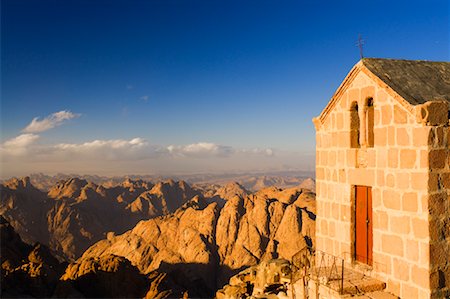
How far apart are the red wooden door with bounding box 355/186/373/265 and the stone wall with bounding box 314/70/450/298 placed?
181 millimetres

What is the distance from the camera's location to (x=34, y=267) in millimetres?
33750

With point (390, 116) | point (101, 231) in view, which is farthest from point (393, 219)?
point (101, 231)

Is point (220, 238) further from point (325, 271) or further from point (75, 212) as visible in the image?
point (325, 271)

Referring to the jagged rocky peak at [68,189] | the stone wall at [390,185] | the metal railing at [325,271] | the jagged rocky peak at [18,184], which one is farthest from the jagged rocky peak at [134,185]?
the stone wall at [390,185]

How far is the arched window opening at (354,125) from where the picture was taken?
37.6ft

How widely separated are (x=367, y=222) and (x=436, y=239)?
2.13 metres

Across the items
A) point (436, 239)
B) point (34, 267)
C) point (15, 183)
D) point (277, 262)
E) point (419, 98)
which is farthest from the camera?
point (15, 183)

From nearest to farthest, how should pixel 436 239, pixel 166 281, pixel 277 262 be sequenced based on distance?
pixel 436 239, pixel 277 262, pixel 166 281

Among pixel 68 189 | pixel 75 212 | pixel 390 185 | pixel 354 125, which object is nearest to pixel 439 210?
pixel 390 185

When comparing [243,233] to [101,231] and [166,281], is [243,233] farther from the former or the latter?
[101,231]

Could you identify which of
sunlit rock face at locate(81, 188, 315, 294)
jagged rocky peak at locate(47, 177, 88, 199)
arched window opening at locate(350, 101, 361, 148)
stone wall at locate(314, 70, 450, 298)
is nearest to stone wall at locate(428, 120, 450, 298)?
stone wall at locate(314, 70, 450, 298)

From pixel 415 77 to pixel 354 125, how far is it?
2092 millimetres

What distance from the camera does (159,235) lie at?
6253 cm

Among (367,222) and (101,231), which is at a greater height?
(367,222)
